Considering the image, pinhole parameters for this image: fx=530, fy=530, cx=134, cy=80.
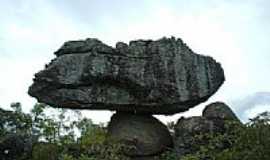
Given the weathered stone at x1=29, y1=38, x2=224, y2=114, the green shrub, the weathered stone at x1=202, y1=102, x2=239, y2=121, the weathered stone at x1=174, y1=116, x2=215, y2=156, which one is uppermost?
the weathered stone at x1=29, y1=38, x2=224, y2=114

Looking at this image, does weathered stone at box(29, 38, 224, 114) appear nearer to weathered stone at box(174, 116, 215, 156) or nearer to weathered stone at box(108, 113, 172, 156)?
weathered stone at box(108, 113, 172, 156)

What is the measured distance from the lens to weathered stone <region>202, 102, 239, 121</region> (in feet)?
51.3

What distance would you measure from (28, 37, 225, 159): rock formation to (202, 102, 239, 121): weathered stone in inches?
21.6

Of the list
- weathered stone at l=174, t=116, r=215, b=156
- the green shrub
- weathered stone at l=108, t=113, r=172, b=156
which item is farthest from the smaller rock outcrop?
the green shrub

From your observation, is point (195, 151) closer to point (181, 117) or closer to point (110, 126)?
point (181, 117)

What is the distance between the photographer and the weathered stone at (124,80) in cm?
1509

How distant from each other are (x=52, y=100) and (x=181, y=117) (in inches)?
150

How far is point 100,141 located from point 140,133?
2238 millimetres

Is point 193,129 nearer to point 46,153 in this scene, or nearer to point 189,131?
point 189,131

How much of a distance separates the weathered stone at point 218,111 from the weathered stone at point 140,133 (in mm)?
1363

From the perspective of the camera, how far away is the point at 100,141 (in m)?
13.4

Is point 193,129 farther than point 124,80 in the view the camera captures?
No

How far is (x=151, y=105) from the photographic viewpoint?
49.9ft

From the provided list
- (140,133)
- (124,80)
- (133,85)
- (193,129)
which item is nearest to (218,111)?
(193,129)
